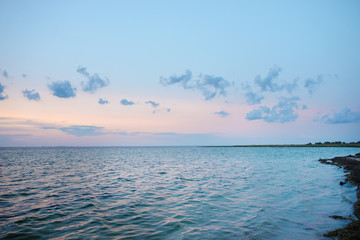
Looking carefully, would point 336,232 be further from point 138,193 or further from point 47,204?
point 47,204

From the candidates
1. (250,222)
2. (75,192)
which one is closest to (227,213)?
(250,222)

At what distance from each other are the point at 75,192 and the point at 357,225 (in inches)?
741

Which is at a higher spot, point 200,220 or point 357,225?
point 357,225

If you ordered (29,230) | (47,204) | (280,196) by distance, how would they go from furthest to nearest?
(280,196) → (47,204) → (29,230)

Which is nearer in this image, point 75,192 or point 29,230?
point 29,230

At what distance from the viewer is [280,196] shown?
16688 millimetres

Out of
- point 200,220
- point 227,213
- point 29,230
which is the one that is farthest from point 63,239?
point 227,213

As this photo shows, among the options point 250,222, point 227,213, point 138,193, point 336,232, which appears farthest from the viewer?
point 138,193

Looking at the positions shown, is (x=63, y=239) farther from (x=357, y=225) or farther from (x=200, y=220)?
(x=357, y=225)

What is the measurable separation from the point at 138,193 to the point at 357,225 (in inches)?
566

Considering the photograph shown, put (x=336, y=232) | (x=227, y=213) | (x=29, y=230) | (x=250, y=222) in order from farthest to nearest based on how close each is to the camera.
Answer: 1. (x=227, y=213)
2. (x=250, y=222)
3. (x=29, y=230)
4. (x=336, y=232)

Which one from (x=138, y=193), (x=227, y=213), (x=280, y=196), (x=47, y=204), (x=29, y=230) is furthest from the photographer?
(x=138, y=193)

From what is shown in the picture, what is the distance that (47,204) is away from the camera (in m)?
14.2

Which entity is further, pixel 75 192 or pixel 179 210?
pixel 75 192
